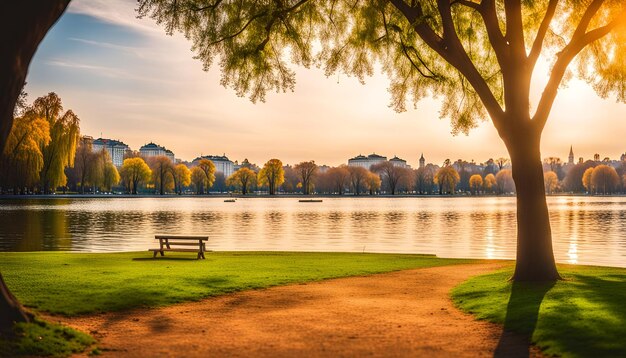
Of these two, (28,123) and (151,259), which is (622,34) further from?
(28,123)

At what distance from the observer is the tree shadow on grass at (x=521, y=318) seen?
31.5ft

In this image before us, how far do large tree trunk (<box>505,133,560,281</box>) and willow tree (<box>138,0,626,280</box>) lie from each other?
0.03 m

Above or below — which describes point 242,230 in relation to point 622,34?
below

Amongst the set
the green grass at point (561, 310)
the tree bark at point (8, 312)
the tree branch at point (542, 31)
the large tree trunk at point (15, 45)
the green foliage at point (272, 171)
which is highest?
the green foliage at point (272, 171)

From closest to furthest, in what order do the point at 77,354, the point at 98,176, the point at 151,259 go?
the point at 77,354, the point at 151,259, the point at 98,176

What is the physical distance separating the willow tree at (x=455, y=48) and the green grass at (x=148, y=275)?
5675 mm

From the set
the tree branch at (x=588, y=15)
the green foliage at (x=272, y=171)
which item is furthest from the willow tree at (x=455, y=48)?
the green foliage at (x=272, y=171)

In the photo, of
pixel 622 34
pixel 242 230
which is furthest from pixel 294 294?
pixel 242 230

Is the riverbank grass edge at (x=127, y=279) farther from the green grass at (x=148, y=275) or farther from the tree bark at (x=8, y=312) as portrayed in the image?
the tree bark at (x=8, y=312)

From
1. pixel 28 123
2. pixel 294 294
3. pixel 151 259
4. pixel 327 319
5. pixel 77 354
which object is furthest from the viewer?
pixel 28 123

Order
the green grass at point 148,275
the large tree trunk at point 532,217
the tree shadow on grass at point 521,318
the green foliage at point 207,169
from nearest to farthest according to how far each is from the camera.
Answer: the tree shadow on grass at point 521,318 → the green grass at point 148,275 → the large tree trunk at point 532,217 → the green foliage at point 207,169

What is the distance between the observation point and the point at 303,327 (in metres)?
11.1

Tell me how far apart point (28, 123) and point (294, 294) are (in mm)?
63872

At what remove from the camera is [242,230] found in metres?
49.8
